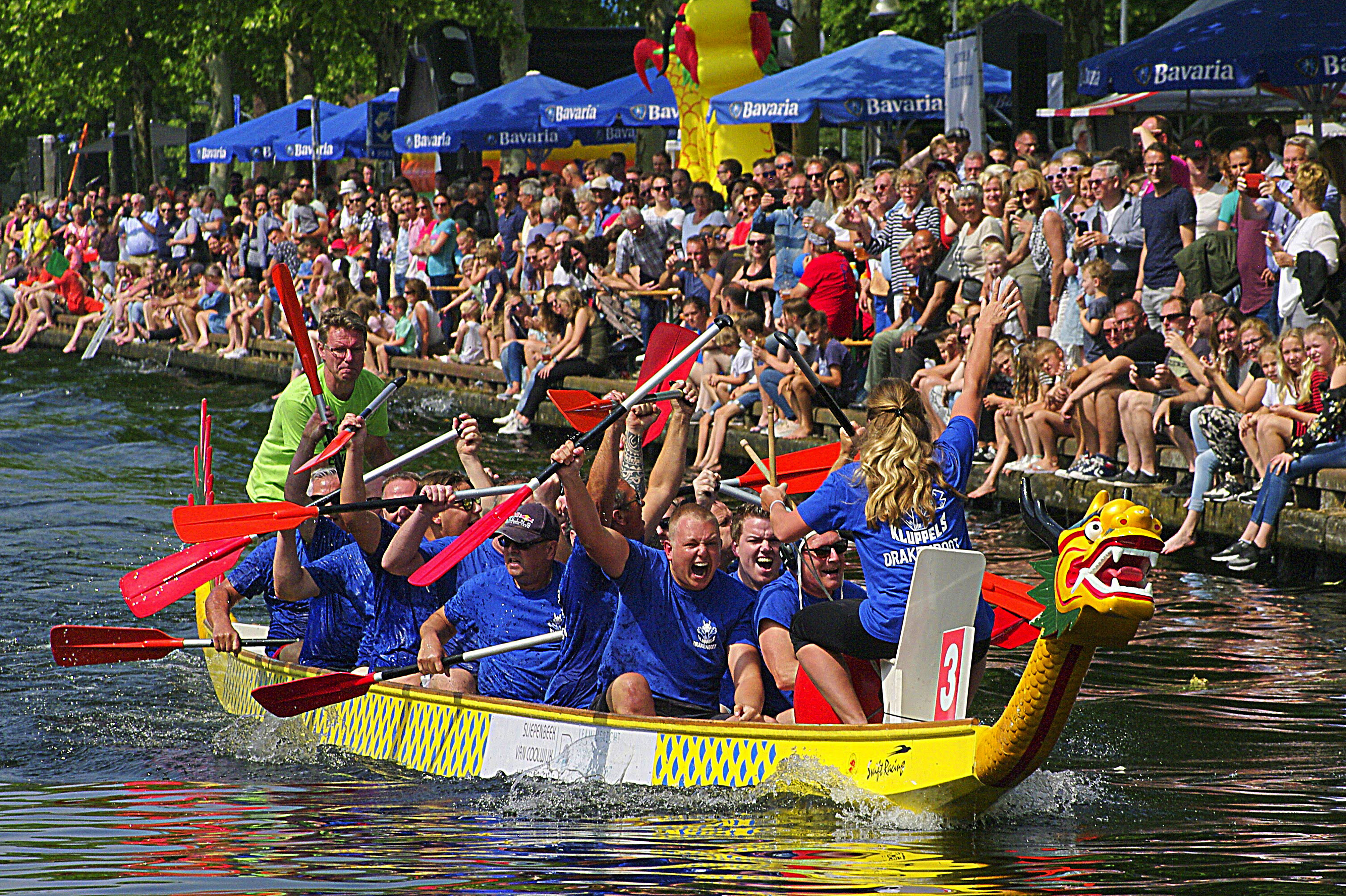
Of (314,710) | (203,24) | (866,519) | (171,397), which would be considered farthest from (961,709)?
(203,24)

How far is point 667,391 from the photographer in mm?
8336

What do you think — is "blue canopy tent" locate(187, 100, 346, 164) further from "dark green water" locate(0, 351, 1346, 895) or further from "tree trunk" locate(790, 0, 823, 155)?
"dark green water" locate(0, 351, 1346, 895)

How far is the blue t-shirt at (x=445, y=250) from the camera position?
21969 millimetres

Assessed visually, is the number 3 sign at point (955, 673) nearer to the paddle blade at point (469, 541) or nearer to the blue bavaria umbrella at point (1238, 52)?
the paddle blade at point (469, 541)

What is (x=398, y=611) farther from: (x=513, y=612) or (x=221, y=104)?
(x=221, y=104)

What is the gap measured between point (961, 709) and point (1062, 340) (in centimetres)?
712

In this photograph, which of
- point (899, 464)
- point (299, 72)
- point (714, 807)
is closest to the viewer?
point (899, 464)

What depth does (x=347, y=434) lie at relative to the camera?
8352mm

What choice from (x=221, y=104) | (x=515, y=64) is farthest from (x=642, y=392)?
(x=221, y=104)

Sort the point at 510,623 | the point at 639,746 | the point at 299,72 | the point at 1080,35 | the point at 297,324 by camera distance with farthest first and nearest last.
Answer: the point at 299,72
the point at 1080,35
the point at 297,324
the point at 510,623
the point at 639,746

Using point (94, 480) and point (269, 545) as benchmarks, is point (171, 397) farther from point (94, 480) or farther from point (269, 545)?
point (269, 545)

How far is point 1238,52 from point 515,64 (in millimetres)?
19069

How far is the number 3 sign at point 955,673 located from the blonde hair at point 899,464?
16.9 inches

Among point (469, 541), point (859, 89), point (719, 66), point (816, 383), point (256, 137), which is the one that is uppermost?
point (719, 66)
